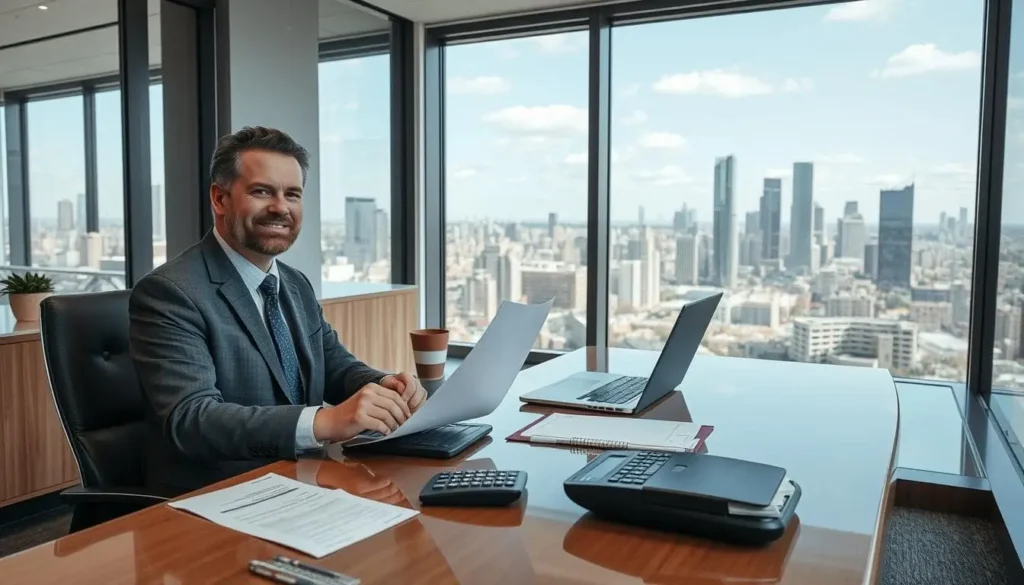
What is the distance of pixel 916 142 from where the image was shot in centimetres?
406

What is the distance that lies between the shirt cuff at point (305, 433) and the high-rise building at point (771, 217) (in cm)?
349

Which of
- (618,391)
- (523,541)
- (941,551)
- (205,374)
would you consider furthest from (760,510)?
(941,551)

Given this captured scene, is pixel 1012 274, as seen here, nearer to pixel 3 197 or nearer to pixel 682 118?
pixel 682 118

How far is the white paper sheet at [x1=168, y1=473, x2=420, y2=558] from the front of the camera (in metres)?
1.00

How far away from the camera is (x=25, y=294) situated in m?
2.95

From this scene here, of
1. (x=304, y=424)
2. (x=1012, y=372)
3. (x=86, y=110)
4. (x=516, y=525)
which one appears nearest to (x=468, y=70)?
(x=86, y=110)

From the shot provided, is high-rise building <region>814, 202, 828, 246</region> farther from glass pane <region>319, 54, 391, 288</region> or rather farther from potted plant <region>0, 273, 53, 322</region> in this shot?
potted plant <region>0, 273, 53, 322</region>

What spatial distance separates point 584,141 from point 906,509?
8.95ft

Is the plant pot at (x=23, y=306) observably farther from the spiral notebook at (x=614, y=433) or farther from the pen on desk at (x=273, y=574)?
the pen on desk at (x=273, y=574)

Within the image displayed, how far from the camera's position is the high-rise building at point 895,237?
4078mm

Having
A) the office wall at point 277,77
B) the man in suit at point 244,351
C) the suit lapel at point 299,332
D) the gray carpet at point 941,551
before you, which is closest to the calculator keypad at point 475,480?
the man in suit at point 244,351

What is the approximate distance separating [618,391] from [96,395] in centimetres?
111

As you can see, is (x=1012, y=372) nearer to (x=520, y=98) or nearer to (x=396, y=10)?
(x=520, y=98)

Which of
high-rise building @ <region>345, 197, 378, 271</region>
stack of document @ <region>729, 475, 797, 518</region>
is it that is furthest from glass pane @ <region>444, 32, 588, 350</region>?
stack of document @ <region>729, 475, 797, 518</region>
